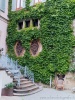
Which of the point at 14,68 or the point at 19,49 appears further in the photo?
the point at 19,49

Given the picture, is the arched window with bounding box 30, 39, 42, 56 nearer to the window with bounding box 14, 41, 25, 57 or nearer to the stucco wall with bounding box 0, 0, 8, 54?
the window with bounding box 14, 41, 25, 57

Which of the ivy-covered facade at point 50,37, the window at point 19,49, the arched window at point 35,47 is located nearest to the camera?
the ivy-covered facade at point 50,37

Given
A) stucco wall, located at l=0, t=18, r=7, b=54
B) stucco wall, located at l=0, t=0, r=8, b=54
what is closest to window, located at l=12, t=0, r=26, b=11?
stucco wall, located at l=0, t=0, r=8, b=54

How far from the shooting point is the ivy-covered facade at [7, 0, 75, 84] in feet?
50.1

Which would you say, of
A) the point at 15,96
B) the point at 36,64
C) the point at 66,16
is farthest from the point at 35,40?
the point at 15,96

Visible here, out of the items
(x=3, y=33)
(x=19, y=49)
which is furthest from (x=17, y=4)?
(x=19, y=49)

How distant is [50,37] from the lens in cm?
1586

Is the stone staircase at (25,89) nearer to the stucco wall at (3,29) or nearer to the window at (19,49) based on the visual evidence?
the window at (19,49)

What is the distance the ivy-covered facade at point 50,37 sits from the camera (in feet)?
50.1

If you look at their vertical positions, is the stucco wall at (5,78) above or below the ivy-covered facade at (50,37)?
below

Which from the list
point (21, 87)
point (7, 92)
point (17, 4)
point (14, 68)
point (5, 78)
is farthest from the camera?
point (17, 4)

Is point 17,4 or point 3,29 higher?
point 17,4

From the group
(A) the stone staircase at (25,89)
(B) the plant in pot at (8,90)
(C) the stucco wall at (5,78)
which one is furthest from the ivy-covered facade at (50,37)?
(B) the plant in pot at (8,90)

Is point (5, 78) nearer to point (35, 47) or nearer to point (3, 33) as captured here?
point (35, 47)
